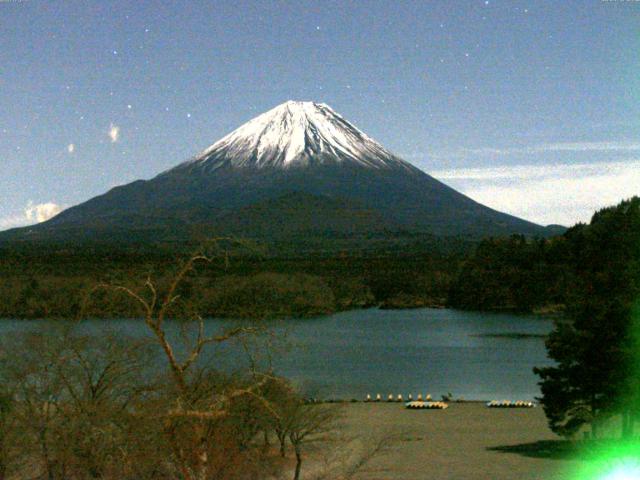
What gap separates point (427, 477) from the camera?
16.2 metres

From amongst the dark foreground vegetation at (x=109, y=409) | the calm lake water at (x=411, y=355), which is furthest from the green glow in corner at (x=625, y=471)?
the calm lake water at (x=411, y=355)

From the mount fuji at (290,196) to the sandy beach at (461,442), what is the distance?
301 feet

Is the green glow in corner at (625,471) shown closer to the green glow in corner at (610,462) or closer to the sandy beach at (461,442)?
the green glow in corner at (610,462)

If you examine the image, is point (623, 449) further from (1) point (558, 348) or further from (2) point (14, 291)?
(2) point (14, 291)

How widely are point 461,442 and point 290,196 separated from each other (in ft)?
407

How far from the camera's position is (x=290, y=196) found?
473 feet

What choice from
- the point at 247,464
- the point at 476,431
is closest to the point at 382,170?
the point at 476,431

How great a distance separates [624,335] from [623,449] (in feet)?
7.09

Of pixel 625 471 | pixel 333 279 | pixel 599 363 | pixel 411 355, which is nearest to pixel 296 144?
pixel 333 279

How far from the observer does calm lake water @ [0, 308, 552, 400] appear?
114ft

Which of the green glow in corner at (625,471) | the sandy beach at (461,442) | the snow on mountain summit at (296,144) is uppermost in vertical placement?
the snow on mountain summit at (296,144)

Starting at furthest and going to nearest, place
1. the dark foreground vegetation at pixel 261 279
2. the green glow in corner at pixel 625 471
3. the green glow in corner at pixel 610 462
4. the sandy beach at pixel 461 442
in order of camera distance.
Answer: the dark foreground vegetation at pixel 261 279 → the sandy beach at pixel 461 442 → the green glow in corner at pixel 610 462 → the green glow in corner at pixel 625 471

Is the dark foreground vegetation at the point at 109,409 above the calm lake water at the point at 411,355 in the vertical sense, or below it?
above

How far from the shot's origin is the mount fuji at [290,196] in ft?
438
